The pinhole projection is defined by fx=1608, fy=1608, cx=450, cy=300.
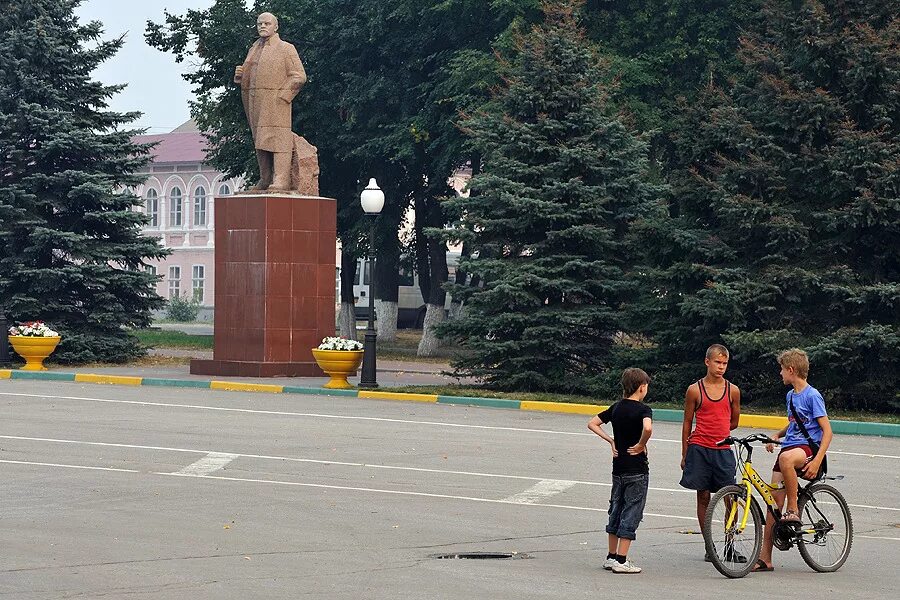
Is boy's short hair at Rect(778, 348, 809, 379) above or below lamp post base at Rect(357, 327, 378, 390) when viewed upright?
above

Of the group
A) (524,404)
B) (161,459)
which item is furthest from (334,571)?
(524,404)

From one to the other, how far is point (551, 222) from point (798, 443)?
55.0 feet

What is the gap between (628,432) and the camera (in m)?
10.5

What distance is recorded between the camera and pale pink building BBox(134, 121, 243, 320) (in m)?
94.1

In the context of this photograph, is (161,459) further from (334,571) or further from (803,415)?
(803,415)

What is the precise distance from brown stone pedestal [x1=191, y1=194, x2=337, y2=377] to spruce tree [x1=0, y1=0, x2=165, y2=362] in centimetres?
640

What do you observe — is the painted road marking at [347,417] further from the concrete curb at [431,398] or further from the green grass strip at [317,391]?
the green grass strip at [317,391]

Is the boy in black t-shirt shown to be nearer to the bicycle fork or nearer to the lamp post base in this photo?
the bicycle fork

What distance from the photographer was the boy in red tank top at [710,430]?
35.2 feet

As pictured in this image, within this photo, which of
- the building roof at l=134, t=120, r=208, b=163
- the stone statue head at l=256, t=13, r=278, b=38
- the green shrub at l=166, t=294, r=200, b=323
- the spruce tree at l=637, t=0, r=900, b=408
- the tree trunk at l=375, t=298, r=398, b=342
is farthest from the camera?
the building roof at l=134, t=120, r=208, b=163

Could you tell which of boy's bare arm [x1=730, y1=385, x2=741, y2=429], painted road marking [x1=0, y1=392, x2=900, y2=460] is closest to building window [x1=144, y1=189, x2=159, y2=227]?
painted road marking [x1=0, y1=392, x2=900, y2=460]

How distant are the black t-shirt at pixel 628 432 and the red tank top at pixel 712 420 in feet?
1.43

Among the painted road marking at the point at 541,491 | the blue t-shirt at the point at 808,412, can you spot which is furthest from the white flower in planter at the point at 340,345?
the blue t-shirt at the point at 808,412

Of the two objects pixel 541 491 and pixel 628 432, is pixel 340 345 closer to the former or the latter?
pixel 541 491
